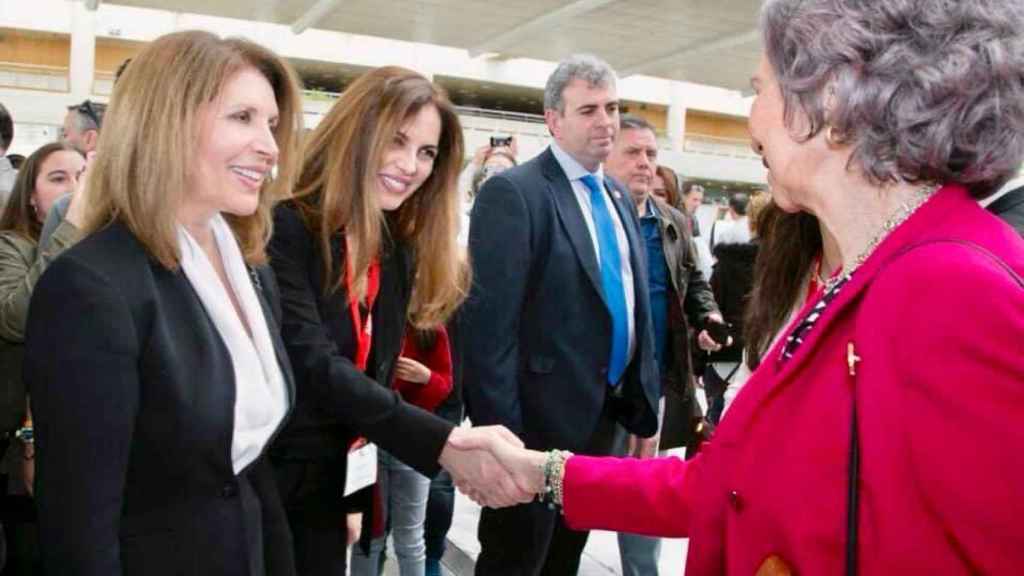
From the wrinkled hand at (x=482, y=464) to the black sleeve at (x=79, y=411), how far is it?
109 cm

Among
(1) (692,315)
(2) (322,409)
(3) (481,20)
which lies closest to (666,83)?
(3) (481,20)

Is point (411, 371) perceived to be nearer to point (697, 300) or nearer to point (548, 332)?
point (548, 332)

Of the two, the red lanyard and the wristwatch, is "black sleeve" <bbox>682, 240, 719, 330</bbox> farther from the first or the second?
the wristwatch

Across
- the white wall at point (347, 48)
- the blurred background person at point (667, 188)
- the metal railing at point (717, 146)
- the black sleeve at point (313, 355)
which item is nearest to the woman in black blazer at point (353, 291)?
the black sleeve at point (313, 355)

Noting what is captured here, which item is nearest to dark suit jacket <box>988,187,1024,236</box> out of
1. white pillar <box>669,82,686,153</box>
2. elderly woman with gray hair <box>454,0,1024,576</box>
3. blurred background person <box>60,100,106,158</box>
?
elderly woman with gray hair <box>454,0,1024,576</box>

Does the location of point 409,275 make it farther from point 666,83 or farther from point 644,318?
point 666,83

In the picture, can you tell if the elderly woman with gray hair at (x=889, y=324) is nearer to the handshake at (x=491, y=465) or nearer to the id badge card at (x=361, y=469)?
the handshake at (x=491, y=465)

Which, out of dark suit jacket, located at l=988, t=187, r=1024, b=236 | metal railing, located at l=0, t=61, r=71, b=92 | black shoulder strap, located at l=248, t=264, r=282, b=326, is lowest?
black shoulder strap, located at l=248, t=264, r=282, b=326

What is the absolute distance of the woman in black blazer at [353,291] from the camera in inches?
95.3

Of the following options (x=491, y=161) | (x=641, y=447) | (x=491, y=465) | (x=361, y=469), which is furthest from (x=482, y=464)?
(x=491, y=161)

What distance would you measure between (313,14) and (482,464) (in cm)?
2169

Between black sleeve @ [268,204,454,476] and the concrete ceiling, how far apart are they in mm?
20324

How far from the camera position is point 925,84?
1.21 metres

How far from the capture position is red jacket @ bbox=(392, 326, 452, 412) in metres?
3.34
